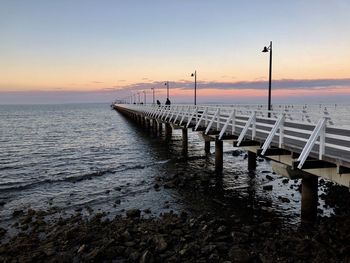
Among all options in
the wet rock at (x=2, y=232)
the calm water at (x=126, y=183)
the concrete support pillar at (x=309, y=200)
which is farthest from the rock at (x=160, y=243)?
the wet rock at (x=2, y=232)

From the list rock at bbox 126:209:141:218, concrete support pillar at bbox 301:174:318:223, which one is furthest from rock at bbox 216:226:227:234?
rock at bbox 126:209:141:218

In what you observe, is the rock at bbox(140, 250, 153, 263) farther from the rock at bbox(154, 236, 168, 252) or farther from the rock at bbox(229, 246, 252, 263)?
the rock at bbox(229, 246, 252, 263)

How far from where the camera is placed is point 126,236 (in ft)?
31.2

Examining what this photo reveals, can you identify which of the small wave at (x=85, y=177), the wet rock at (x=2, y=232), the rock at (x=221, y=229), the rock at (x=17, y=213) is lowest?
the small wave at (x=85, y=177)

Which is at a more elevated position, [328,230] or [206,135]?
[206,135]

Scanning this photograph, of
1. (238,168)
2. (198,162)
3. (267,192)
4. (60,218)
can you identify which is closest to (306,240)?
(267,192)

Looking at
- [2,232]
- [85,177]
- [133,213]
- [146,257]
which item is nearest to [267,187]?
[133,213]

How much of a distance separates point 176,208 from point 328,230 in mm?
5281

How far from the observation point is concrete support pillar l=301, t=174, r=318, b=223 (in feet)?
32.1

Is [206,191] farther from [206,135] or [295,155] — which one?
[295,155]

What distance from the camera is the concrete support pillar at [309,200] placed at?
9.77 m

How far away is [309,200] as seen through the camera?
995 cm

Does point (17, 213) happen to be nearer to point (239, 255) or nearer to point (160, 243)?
point (160, 243)

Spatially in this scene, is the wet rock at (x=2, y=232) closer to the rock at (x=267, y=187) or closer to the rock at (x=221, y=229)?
the rock at (x=221, y=229)
